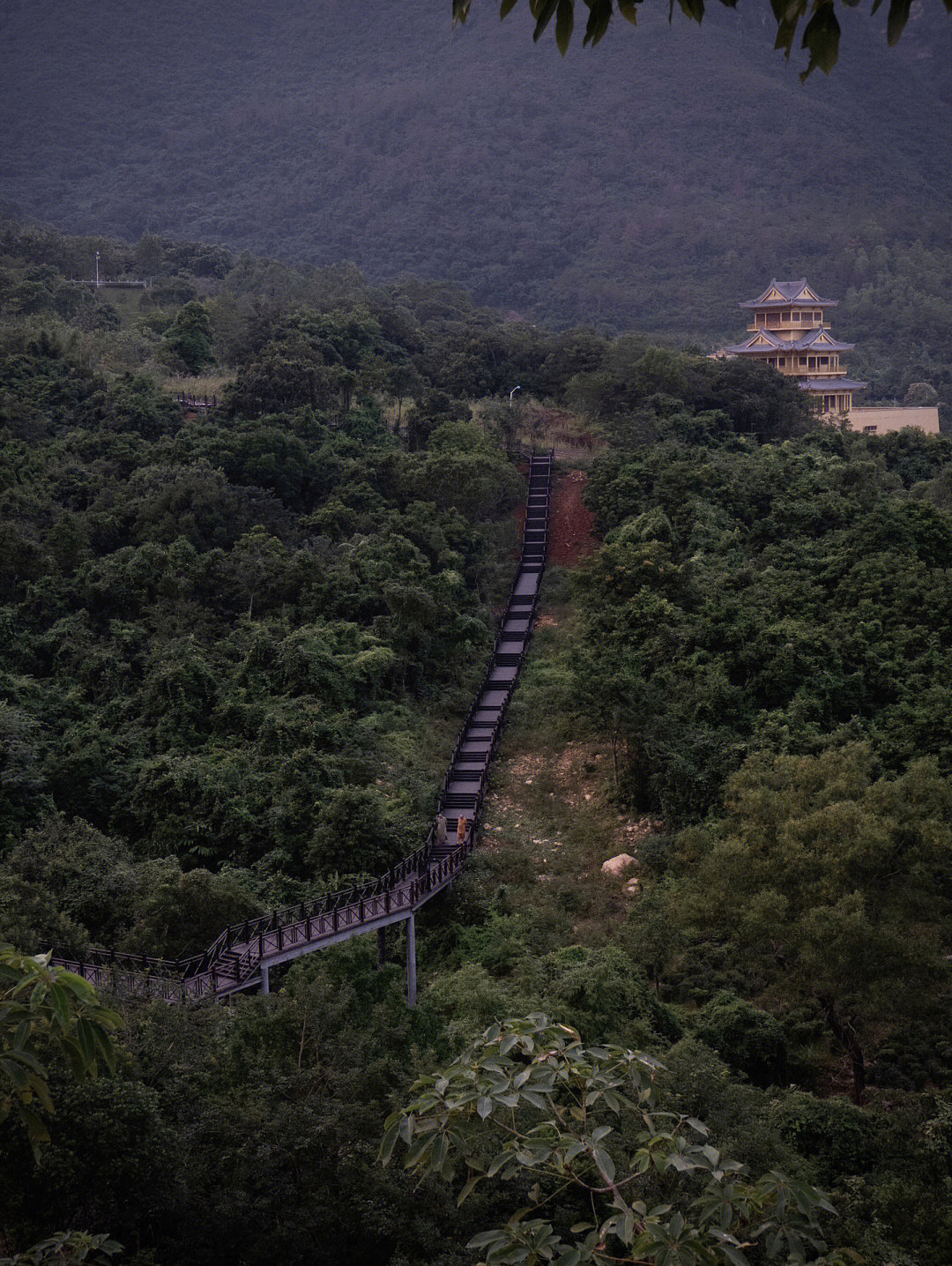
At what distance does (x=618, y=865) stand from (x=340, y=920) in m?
5.63

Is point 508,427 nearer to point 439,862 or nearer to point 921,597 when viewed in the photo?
point 921,597

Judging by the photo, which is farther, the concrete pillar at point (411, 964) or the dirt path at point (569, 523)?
the dirt path at point (569, 523)

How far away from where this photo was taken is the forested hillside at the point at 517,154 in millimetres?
100000

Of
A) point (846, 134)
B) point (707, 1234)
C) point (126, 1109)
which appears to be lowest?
point (126, 1109)

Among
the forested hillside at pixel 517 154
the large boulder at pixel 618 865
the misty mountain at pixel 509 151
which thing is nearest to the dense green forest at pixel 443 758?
the large boulder at pixel 618 865

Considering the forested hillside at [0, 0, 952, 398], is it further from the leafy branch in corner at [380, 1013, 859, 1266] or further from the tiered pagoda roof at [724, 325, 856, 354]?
the leafy branch in corner at [380, 1013, 859, 1266]

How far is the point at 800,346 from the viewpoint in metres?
49.7

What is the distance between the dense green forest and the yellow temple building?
8.71 meters

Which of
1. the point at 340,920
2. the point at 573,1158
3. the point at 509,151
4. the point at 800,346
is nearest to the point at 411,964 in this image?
the point at 340,920

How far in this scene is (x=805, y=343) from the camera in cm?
4972

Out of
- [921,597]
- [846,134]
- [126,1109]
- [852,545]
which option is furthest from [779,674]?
[846,134]

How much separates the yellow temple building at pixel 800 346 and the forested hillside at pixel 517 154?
32466mm

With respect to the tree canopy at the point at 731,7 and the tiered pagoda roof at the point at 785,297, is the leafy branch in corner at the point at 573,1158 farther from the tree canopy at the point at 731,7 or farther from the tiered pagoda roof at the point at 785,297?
the tiered pagoda roof at the point at 785,297

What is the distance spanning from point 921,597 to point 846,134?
114m
